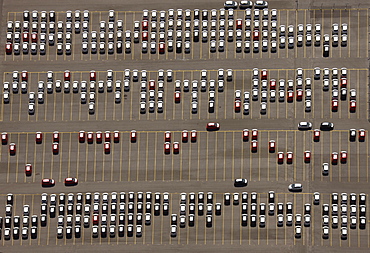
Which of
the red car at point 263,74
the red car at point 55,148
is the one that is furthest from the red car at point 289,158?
the red car at point 55,148

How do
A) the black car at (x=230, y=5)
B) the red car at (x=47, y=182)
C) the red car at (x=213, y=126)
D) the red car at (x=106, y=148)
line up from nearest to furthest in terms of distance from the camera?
the red car at (x=47, y=182)
the red car at (x=213, y=126)
the red car at (x=106, y=148)
the black car at (x=230, y=5)

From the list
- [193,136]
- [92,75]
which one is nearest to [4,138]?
[92,75]

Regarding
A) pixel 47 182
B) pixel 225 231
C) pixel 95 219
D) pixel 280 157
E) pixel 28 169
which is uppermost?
pixel 280 157

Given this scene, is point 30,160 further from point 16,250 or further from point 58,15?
point 58,15

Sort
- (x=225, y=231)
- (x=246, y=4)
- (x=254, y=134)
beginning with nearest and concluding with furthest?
1. (x=225, y=231)
2. (x=254, y=134)
3. (x=246, y=4)

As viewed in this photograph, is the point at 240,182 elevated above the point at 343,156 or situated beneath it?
situated beneath

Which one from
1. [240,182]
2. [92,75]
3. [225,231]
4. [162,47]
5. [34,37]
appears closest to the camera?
[225,231]

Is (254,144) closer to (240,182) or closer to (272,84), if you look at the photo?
(240,182)

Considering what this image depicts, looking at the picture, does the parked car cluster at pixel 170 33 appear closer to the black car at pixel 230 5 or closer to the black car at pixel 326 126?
the black car at pixel 230 5
